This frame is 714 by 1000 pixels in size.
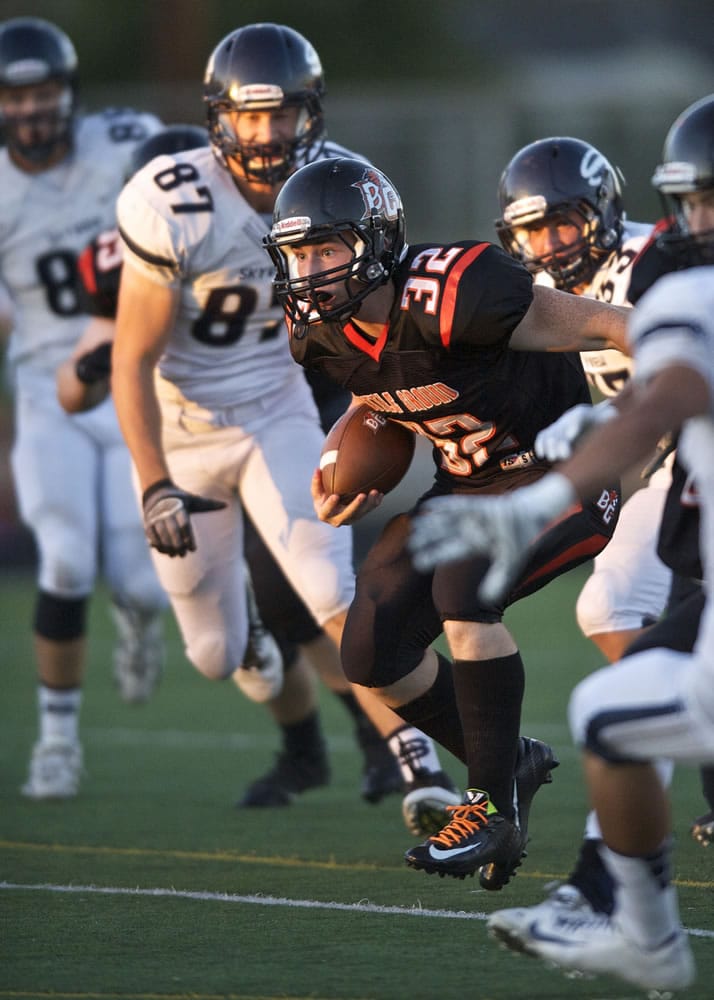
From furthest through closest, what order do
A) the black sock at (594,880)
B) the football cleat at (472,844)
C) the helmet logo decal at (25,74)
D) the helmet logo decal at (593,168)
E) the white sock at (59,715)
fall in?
the helmet logo decal at (25,74) → the white sock at (59,715) → the helmet logo decal at (593,168) → the football cleat at (472,844) → the black sock at (594,880)

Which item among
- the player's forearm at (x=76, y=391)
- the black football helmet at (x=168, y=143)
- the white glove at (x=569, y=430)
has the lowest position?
the player's forearm at (x=76, y=391)

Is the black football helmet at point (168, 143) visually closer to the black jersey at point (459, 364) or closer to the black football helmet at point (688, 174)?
the black jersey at point (459, 364)

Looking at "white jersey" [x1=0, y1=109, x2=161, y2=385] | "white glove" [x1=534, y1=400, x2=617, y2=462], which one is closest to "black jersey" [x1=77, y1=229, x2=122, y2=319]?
"white jersey" [x1=0, y1=109, x2=161, y2=385]

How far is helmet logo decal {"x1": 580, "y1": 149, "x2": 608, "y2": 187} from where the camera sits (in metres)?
4.89

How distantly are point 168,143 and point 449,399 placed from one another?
228cm

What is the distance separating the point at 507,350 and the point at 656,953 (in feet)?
4.96

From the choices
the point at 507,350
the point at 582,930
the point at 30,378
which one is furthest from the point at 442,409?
the point at 30,378

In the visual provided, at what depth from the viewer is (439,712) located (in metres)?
4.32

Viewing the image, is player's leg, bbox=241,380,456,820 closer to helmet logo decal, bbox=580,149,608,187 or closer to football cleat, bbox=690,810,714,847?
football cleat, bbox=690,810,714,847

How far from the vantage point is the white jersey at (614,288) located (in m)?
4.88

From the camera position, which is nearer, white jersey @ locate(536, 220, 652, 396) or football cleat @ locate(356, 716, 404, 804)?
white jersey @ locate(536, 220, 652, 396)

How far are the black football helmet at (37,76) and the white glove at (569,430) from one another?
13.0ft

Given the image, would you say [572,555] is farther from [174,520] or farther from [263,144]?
[263,144]

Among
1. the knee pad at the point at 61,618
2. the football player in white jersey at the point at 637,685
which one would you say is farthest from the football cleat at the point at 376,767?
the football player in white jersey at the point at 637,685
